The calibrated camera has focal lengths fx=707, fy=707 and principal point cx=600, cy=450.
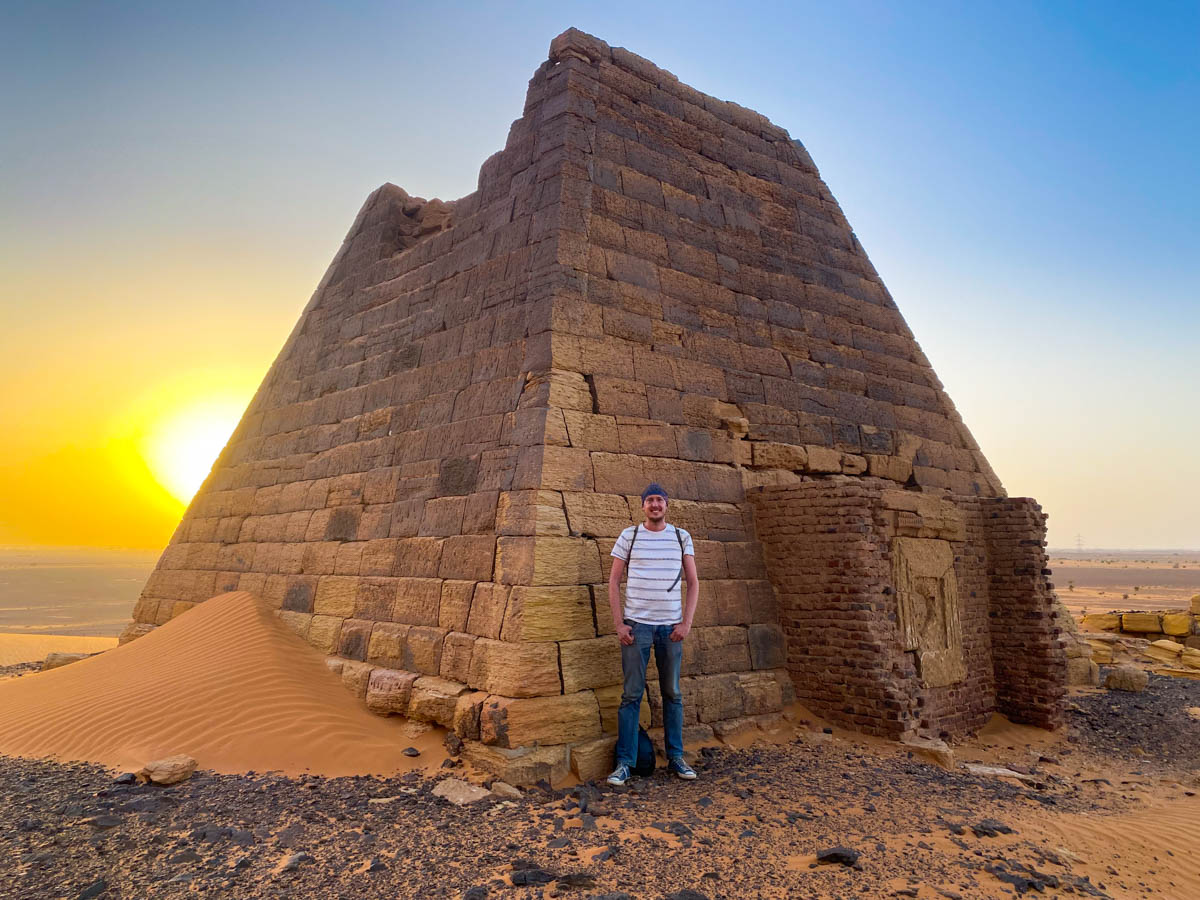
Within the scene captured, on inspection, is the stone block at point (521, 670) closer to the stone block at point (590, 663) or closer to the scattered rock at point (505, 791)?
the stone block at point (590, 663)

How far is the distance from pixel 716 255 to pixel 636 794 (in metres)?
5.14

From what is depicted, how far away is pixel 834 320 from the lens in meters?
8.06

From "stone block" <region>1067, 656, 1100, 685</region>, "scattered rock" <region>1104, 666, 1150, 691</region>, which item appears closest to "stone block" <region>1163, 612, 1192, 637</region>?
"scattered rock" <region>1104, 666, 1150, 691</region>

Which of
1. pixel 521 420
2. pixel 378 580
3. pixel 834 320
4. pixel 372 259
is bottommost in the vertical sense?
pixel 378 580

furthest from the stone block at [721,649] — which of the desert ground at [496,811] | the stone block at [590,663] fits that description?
the stone block at [590,663]

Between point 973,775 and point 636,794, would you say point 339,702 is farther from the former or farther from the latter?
point 973,775

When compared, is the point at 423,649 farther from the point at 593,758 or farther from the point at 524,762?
the point at 593,758

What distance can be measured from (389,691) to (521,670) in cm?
143

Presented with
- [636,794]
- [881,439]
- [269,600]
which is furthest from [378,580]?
[881,439]

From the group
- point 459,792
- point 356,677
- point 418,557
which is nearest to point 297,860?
point 459,792

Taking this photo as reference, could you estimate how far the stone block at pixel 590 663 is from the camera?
4715 millimetres

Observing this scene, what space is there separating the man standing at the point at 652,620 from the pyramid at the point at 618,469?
1.17ft

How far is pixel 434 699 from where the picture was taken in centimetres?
498

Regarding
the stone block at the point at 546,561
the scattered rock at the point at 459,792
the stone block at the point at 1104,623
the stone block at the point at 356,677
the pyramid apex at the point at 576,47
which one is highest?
the pyramid apex at the point at 576,47
